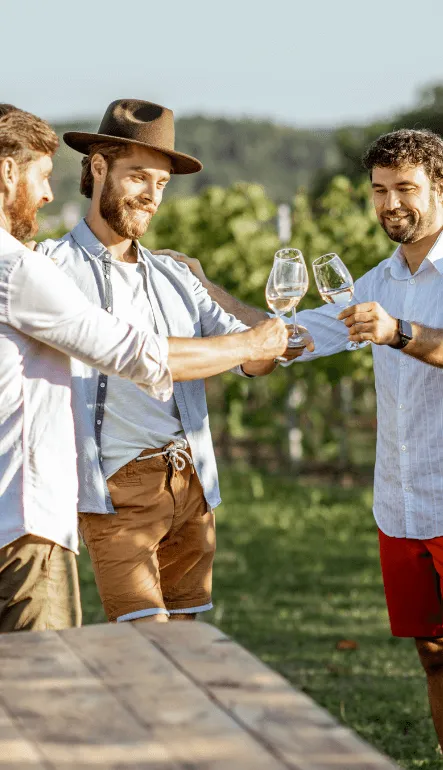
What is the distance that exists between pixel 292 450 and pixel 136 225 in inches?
322

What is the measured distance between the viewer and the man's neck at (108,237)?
3.68 metres

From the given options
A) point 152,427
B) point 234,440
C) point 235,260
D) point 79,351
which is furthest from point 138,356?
point 234,440

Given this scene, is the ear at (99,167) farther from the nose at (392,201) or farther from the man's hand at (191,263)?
the nose at (392,201)

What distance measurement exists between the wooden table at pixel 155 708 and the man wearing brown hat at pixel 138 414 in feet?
3.86

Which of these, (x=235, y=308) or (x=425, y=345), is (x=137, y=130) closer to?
(x=235, y=308)

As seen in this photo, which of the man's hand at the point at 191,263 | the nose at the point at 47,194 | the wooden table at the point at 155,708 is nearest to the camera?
the wooden table at the point at 155,708

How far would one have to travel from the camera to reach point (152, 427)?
357cm

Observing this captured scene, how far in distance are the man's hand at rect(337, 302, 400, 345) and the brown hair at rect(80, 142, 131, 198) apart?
2.93 feet

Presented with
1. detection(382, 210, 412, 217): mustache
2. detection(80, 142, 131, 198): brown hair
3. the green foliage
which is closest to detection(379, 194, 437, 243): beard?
detection(382, 210, 412, 217): mustache

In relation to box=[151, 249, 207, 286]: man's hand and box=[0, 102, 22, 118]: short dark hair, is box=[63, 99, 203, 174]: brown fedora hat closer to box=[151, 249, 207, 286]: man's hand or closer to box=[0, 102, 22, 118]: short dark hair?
box=[151, 249, 207, 286]: man's hand

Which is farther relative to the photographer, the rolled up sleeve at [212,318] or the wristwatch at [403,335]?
the rolled up sleeve at [212,318]

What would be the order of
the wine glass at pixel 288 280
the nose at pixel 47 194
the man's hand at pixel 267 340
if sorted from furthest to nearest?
the wine glass at pixel 288 280, the man's hand at pixel 267 340, the nose at pixel 47 194

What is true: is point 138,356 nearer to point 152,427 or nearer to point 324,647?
point 152,427

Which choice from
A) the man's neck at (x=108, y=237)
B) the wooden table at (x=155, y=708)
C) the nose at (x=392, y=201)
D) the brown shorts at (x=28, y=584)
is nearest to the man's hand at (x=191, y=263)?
the man's neck at (x=108, y=237)
